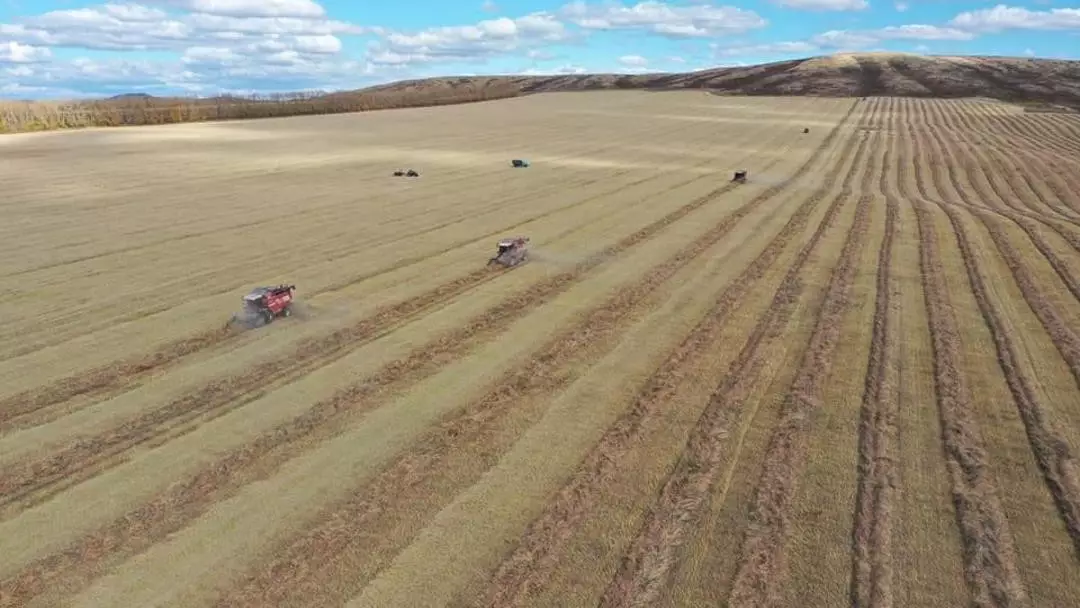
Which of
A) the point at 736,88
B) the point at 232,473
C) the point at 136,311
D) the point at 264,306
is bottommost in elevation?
the point at 232,473

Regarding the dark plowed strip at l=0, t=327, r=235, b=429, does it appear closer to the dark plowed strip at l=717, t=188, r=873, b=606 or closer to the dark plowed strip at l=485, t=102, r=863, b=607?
the dark plowed strip at l=485, t=102, r=863, b=607

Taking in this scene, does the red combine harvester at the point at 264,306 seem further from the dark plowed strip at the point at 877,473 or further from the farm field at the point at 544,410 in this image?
the dark plowed strip at the point at 877,473

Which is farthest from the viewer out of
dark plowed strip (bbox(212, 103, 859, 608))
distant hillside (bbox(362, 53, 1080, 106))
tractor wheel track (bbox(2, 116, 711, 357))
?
distant hillside (bbox(362, 53, 1080, 106))

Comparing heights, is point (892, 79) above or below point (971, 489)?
above

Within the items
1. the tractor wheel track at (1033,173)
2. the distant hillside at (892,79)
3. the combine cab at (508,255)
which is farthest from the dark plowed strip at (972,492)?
the distant hillside at (892,79)

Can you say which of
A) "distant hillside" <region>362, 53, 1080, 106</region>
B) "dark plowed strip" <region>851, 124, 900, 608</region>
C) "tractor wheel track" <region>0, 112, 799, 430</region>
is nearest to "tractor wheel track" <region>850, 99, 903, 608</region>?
"dark plowed strip" <region>851, 124, 900, 608</region>

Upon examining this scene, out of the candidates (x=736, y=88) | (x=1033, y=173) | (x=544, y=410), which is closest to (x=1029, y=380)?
(x=544, y=410)

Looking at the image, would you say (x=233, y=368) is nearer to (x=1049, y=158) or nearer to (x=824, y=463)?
(x=824, y=463)

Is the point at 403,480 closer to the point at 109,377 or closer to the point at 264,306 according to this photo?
the point at 109,377
